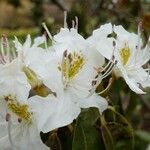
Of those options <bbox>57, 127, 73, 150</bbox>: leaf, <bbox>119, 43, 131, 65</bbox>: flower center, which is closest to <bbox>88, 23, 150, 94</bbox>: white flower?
<bbox>119, 43, 131, 65</bbox>: flower center

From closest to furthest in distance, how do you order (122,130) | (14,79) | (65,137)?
1. (14,79)
2. (65,137)
3. (122,130)

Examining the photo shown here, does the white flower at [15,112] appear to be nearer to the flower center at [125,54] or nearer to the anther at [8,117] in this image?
the anther at [8,117]

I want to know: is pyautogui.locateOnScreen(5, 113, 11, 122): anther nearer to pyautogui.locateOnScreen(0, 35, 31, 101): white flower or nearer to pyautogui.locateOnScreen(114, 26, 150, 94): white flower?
pyautogui.locateOnScreen(0, 35, 31, 101): white flower

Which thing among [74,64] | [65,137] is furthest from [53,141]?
[74,64]

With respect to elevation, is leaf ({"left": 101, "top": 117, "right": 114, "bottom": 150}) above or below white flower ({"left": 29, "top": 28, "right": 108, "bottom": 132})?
below

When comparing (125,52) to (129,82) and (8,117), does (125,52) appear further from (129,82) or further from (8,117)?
(8,117)

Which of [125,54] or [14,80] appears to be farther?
[125,54]
